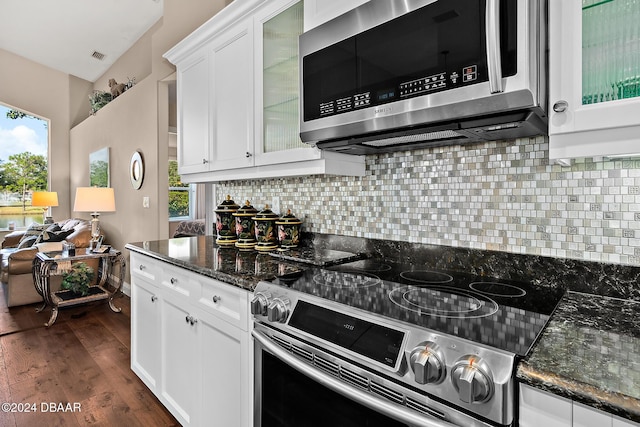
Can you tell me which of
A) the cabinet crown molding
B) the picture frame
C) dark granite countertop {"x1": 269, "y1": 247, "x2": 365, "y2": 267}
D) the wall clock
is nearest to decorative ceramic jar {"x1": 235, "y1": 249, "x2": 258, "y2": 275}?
dark granite countertop {"x1": 269, "y1": 247, "x2": 365, "y2": 267}

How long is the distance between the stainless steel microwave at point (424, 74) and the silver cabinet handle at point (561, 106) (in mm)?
43

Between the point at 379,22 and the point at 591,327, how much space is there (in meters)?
1.11

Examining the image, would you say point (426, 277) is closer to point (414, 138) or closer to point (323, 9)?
point (414, 138)

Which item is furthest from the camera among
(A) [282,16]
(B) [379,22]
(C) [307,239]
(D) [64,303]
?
(D) [64,303]

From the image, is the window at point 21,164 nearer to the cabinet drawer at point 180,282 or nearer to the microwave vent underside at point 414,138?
the cabinet drawer at point 180,282

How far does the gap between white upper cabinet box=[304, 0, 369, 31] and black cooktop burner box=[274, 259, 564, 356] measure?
1.02 metres

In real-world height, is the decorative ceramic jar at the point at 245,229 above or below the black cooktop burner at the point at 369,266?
above

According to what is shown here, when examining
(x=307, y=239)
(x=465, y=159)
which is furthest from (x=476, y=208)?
(x=307, y=239)

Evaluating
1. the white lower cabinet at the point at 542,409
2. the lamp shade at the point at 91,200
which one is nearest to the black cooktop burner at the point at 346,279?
the white lower cabinet at the point at 542,409

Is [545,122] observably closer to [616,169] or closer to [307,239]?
[616,169]

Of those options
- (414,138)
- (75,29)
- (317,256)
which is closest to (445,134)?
(414,138)

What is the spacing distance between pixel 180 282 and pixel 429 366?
4.45 feet

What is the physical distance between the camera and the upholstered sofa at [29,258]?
12.8 ft

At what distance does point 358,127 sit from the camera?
4.29 feet
